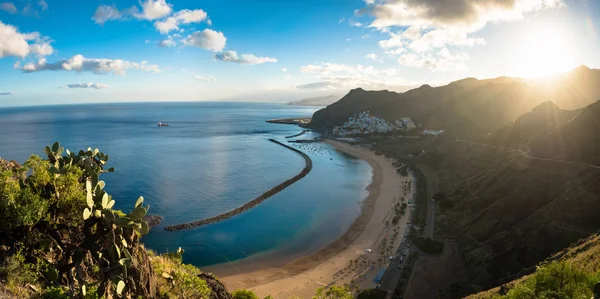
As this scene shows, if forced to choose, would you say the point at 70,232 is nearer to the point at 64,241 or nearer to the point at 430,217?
the point at 64,241

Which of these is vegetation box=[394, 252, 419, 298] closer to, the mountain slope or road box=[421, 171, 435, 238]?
road box=[421, 171, 435, 238]

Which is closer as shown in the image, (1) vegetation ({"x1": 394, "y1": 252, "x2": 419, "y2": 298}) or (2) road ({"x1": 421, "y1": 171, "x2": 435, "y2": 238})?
(1) vegetation ({"x1": 394, "y1": 252, "x2": 419, "y2": 298})

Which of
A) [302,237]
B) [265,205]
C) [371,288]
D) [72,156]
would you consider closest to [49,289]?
[72,156]

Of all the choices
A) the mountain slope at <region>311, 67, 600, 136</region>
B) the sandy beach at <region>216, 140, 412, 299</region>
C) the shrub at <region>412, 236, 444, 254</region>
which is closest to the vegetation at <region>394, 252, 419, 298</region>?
the shrub at <region>412, 236, 444, 254</region>

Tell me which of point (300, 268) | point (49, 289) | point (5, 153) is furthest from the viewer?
point (5, 153)

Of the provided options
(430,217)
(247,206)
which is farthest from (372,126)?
(430,217)

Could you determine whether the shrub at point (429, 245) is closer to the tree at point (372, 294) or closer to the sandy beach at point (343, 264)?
the sandy beach at point (343, 264)

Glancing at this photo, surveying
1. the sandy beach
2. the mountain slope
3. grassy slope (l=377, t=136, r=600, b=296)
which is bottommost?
the sandy beach

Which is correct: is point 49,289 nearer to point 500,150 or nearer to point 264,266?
point 264,266
